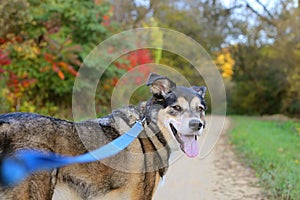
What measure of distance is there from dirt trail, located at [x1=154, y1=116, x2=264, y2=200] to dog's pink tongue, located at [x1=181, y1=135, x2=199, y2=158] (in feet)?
9.18

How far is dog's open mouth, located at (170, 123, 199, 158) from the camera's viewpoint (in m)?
4.34

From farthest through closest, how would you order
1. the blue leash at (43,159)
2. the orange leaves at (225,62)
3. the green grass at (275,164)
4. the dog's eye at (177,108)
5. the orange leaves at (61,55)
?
the orange leaves at (225,62)
the orange leaves at (61,55)
the green grass at (275,164)
the dog's eye at (177,108)
the blue leash at (43,159)

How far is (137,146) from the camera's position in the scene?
4.28m

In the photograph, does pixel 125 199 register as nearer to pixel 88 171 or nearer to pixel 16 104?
pixel 88 171

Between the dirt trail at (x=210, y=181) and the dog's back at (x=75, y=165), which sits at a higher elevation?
the dog's back at (x=75, y=165)

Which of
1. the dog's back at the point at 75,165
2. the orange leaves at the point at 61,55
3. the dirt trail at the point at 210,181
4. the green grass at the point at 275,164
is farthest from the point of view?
the orange leaves at the point at 61,55

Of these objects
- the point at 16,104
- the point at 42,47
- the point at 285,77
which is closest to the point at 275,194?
the point at 16,104

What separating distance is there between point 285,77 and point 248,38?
527cm

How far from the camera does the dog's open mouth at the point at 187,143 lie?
4.34 meters

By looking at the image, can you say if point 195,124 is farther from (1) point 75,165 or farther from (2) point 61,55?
(2) point 61,55

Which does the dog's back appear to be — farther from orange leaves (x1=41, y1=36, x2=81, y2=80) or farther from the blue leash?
orange leaves (x1=41, y1=36, x2=81, y2=80)

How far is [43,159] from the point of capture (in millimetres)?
2582

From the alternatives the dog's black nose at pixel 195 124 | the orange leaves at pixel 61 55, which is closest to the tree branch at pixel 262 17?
the orange leaves at pixel 61 55

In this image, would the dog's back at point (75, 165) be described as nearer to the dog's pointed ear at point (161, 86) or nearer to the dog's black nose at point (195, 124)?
the dog's pointed ear at point (161, 86)
